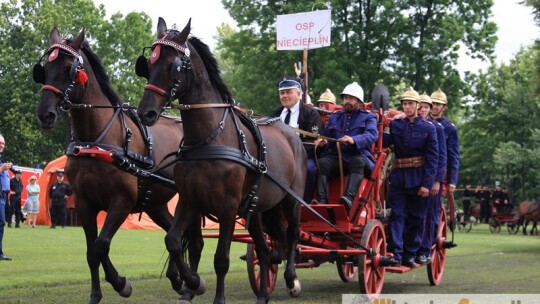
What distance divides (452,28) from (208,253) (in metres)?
21.5

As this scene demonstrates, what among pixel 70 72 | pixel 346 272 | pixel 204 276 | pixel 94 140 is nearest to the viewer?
pixel 70 72

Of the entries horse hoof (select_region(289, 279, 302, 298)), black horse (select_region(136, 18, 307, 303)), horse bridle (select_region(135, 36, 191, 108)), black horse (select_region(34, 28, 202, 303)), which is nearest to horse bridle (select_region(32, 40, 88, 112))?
black horse (select_region(34, 28, 202, 303))

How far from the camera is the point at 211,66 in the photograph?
8445mm

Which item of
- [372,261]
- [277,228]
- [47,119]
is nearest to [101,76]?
[47,119]

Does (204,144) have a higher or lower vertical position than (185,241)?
higher

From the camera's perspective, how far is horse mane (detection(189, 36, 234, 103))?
838 cm

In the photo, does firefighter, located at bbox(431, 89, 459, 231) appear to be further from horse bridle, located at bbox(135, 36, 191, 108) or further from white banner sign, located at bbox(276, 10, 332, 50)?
horse bridle, located at bbox(135, 36, 191, 108)

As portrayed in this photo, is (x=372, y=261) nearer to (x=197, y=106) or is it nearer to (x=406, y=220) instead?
(x=406, y=220)

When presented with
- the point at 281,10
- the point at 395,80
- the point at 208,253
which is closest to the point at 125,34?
the point at 281,10

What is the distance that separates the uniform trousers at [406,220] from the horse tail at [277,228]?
6.46 ft

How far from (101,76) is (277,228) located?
8.37 ft

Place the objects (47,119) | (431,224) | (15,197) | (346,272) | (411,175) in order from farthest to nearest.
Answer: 1. (15,197)
2. (346,272)
3. (431,224)
4. (411,175)
5. (47,119)

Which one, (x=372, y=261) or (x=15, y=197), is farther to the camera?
(x=15, y=197)

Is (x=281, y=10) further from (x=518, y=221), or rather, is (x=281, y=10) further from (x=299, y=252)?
(x=299, y=252)
